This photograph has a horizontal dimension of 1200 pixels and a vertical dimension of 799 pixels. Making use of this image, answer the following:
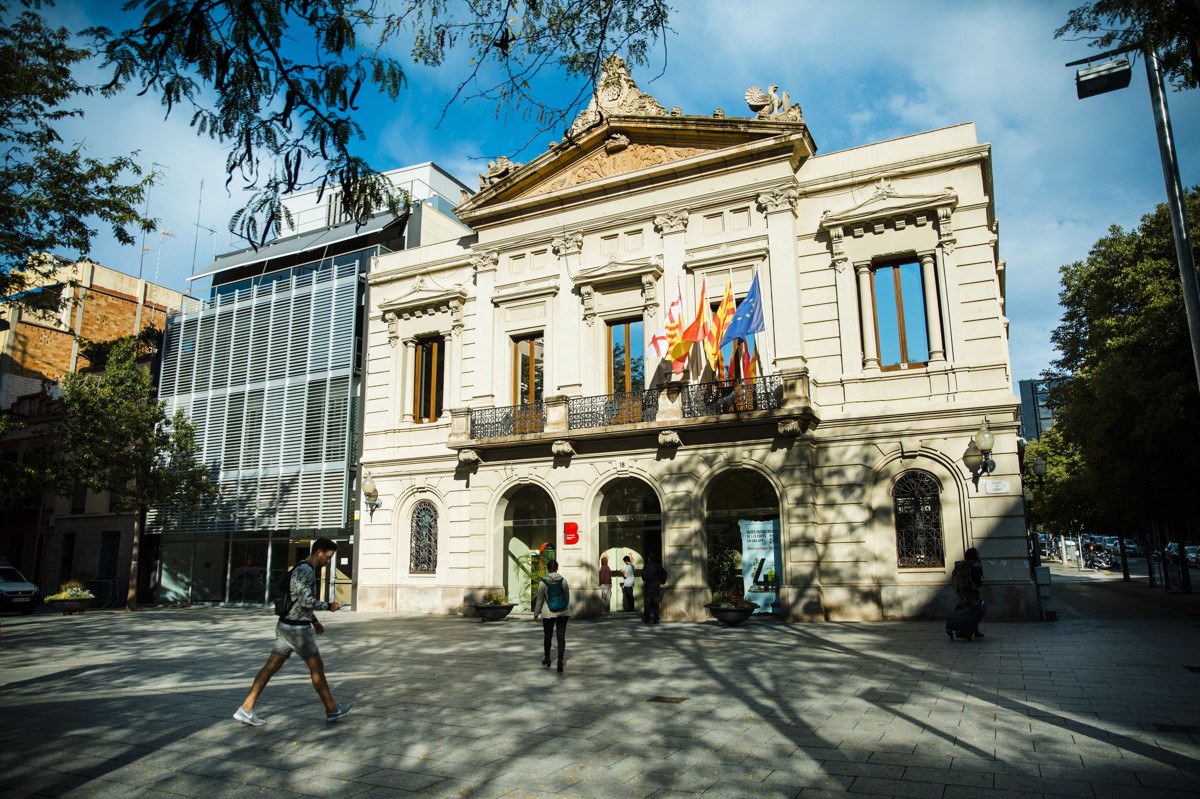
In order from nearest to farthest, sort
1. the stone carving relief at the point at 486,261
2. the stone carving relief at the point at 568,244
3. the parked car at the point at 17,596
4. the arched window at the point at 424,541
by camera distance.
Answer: the stone carving relief at the point at 568,244 → the arched window at the point at 424,541 → the stone carving relief at the point at 486,261 → the parked car at the point at 17,596

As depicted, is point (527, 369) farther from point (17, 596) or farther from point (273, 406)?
point (17, 596)

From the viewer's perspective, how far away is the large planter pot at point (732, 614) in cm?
1833

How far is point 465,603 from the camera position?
23719 millimetres

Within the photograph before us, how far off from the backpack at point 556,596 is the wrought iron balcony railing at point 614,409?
9.53m

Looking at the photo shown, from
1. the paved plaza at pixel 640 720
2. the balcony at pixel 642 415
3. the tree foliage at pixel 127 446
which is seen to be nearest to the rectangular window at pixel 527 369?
the balcony at pixel 642 415

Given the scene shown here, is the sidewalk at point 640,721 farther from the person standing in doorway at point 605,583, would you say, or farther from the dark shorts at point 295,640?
the person standing in doorway at point 605,583

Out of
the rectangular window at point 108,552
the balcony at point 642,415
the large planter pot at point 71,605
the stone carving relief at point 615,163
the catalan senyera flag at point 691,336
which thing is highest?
the stone carving relief at point 615,163

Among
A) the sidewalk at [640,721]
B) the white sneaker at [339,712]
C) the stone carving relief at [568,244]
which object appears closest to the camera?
the sidewalk at [640,721]

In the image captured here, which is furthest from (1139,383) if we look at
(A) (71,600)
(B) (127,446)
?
(A) (71,600)

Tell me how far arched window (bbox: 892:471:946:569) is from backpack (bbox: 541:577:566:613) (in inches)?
403

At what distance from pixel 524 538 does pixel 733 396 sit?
8.21 m

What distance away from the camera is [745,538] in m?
20.9

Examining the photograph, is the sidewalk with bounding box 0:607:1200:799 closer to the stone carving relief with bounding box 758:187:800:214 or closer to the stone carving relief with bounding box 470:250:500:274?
the stone carving relief with bounding box 758:187:800:214

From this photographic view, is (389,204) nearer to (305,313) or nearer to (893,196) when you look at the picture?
(893,196)
